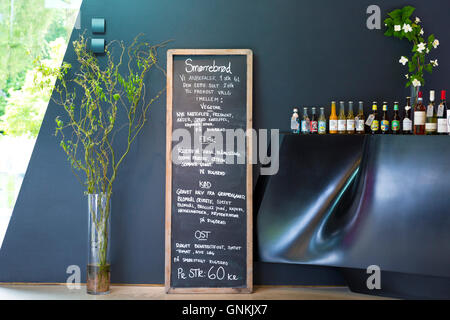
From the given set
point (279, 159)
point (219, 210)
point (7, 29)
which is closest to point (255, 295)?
point (219, 210)

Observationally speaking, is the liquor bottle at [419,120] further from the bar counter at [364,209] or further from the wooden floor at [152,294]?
the wooden floor at [152,294]

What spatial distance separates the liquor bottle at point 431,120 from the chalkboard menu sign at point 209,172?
130cm

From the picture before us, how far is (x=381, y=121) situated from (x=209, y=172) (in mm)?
1333

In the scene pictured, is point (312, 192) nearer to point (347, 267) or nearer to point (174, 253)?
point (347, 267)

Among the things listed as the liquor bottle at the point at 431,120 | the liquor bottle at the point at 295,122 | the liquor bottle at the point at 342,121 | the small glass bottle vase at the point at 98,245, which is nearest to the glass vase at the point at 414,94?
the liquor bottle at the point at 431,120

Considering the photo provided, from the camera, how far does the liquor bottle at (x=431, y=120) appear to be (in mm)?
3180

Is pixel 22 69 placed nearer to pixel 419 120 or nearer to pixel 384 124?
pixel 384 124

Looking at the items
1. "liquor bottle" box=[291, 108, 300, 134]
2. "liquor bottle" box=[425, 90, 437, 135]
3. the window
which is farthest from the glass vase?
the window

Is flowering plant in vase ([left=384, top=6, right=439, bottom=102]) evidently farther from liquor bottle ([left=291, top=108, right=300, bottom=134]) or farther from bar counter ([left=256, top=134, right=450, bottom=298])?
liquor bottle ([left=291, top=108, right=300, bottom=134])

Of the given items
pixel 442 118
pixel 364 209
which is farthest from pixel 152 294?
pixel 442 118

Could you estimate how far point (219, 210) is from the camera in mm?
3344

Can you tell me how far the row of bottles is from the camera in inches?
126
